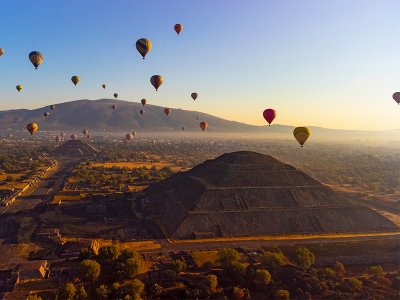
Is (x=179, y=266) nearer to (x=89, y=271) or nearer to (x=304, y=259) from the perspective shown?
(x=89, y=271)

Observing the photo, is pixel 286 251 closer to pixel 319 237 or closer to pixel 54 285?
pixel 319 237

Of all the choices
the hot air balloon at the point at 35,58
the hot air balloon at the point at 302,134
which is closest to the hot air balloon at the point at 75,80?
the hot air balloon at the point at 35,58

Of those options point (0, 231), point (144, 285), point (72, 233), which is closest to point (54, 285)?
point (144, 285)

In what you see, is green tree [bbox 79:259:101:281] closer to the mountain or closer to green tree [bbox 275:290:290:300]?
the mountain

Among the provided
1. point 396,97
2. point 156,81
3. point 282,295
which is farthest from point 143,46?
point 396,97

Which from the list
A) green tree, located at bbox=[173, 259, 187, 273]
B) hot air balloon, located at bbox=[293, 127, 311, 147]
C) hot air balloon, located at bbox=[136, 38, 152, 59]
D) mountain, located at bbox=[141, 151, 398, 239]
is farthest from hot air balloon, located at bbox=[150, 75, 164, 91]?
green tree, located at bbox=[173, 259, 187, 273]
